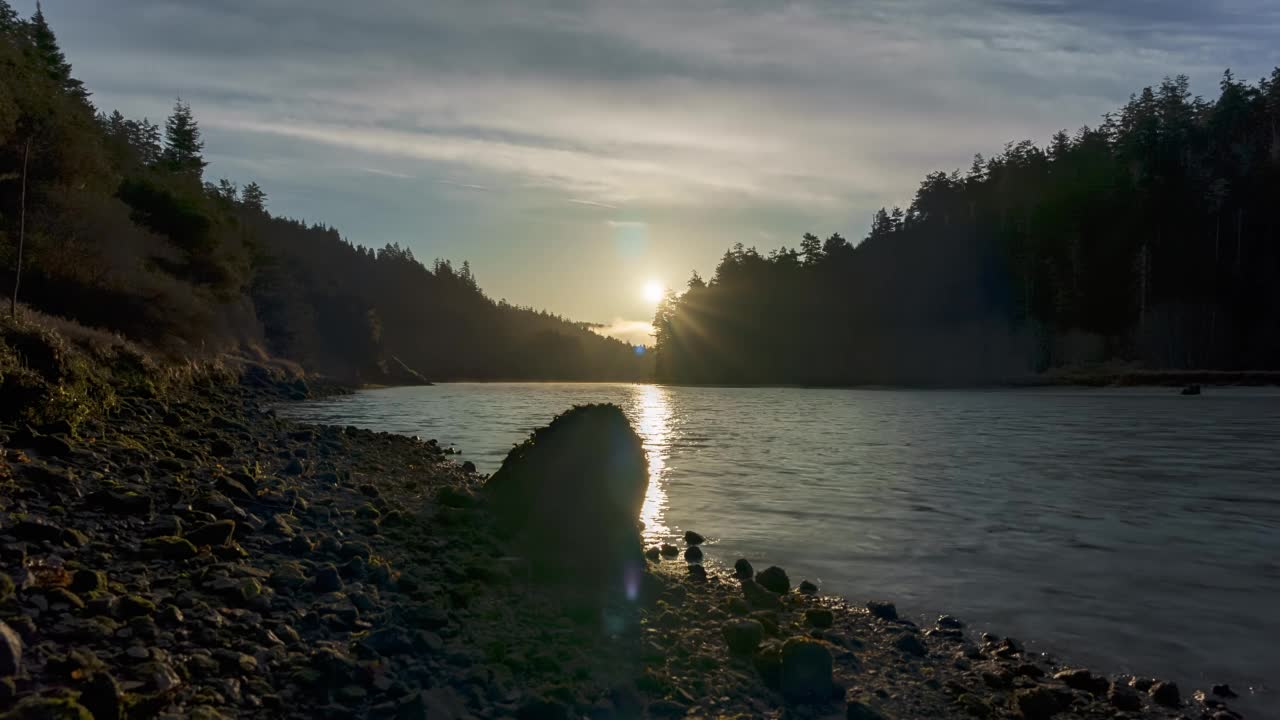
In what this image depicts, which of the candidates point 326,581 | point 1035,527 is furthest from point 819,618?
point 1035,527

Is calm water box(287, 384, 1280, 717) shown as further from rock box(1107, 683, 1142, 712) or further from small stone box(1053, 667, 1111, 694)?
rock box(1107, 683, 1142, 712)

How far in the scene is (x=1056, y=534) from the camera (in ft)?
38.3

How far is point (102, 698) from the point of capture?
377 cm

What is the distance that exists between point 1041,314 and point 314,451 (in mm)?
98145

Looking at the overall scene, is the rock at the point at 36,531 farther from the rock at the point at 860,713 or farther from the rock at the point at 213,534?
the rock at the point at 860,713

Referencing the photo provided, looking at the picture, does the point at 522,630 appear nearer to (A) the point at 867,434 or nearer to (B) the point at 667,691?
(B) the point at 667,691

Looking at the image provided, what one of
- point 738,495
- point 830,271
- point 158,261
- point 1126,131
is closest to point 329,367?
point 158,261

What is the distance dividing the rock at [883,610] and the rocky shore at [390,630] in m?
0.02

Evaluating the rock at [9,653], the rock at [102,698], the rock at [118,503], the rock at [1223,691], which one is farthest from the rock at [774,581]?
the rock at [118,503]

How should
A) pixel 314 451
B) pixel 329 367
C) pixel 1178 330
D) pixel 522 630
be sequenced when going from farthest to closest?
pixel 329 367 → pixel 1178 330 → pixel 314 451 → pixel 522 630

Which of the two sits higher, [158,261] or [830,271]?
[830,271]

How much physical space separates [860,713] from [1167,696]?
9.29 ft

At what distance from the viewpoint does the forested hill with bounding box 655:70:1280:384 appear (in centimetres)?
8231

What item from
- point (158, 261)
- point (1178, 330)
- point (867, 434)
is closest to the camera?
point (867, 434)
